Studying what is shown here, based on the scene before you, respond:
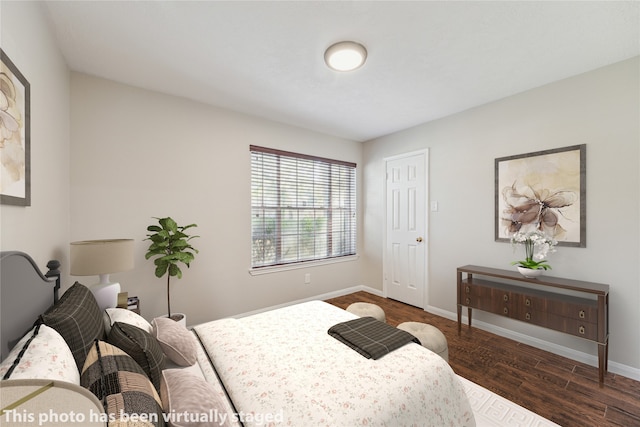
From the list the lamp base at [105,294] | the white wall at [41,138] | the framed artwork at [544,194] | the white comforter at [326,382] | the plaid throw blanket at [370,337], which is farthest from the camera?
the framed artwork at [544,194]

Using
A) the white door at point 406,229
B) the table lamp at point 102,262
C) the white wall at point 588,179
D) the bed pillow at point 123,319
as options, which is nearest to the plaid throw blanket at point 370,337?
the bed pillow at point 123,319

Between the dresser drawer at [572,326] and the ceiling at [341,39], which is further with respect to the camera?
the dresser drawer at [572,326]

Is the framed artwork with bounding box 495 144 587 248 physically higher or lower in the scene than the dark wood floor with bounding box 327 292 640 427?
higher

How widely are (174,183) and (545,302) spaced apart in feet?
12.6

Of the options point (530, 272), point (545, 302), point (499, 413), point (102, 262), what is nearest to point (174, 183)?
point (102, 262)

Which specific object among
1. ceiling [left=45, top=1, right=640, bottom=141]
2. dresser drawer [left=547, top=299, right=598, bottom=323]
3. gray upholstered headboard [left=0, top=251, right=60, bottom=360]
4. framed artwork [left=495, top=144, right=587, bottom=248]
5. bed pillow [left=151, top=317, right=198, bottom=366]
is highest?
ceiling [left=45, top=1, right=640, bottom=141]

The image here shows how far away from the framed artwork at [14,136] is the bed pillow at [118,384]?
2.63 feet

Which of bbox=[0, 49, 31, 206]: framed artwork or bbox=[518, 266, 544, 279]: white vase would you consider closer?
bbox=[0, 49, 31, 206]: framed artwork

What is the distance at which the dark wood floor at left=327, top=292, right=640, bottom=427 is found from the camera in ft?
5.91

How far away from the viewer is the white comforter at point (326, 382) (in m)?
1.11

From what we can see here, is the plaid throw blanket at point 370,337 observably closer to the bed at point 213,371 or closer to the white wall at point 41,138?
the bed at point 213,371

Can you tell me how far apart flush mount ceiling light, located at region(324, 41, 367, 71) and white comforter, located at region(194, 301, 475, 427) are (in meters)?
2.08

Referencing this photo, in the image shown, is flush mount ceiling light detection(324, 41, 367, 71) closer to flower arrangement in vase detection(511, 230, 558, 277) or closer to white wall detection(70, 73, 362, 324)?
white wall detection(70, 73, 362, 324)

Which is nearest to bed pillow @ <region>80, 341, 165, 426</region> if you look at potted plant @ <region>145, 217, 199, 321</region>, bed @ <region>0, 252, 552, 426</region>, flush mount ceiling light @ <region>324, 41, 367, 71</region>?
bed @ <region>0, 252, 552, 426</region>
